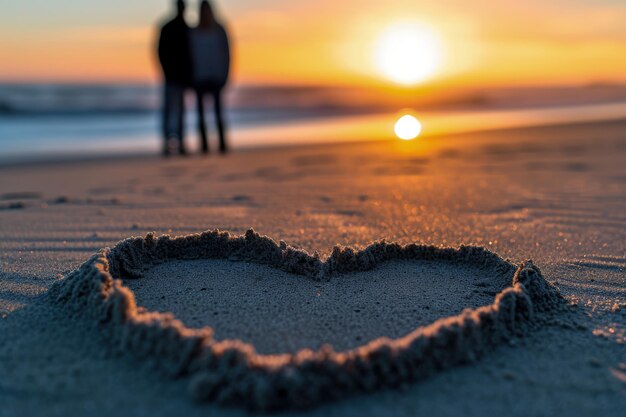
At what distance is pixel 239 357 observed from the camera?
51.9 inches

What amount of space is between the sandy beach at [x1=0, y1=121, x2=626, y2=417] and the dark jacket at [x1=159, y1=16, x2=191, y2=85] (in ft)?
8.50

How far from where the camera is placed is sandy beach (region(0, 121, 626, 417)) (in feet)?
4.38

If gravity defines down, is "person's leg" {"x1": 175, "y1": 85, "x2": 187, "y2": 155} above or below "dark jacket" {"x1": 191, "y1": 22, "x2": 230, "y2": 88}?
below

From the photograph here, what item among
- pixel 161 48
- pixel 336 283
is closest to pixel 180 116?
pixel 161 48

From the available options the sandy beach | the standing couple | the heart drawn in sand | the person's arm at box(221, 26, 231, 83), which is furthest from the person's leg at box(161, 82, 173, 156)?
the heart drawn in sand

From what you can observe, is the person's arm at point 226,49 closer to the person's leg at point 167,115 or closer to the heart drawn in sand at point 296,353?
the person's leg at point 167,115

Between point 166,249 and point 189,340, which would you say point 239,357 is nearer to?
point 189,340

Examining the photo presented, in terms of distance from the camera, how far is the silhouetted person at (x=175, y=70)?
661cm

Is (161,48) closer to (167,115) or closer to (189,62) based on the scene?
(189,62)

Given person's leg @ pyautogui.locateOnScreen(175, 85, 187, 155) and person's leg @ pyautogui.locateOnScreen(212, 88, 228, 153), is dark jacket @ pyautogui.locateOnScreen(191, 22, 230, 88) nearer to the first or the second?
person's leg @ pyautogui.locateOnScreen(212, 88, 228, 153)

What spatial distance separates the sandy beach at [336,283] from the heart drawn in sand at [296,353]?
3cm

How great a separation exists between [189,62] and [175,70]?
0.69 ft

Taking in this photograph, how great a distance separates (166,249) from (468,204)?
1940 millimetres

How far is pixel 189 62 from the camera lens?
6.68 metres
